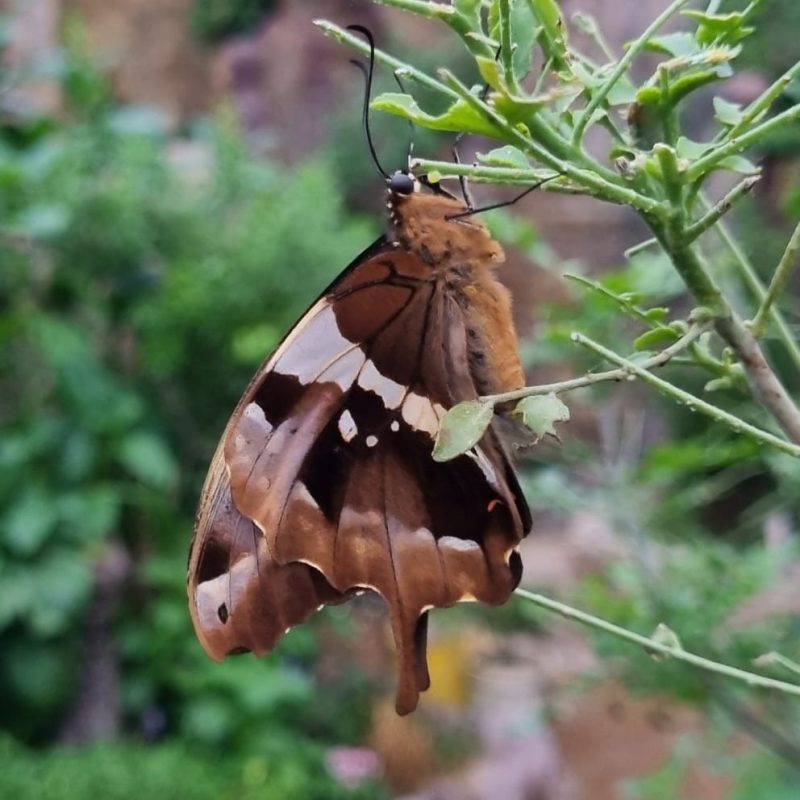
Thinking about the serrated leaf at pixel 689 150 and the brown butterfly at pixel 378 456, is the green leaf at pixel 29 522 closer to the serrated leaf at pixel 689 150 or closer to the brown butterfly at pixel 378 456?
the brown butterfly at pixel 378 456

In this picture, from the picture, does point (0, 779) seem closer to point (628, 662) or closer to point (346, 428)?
point (628, 662)

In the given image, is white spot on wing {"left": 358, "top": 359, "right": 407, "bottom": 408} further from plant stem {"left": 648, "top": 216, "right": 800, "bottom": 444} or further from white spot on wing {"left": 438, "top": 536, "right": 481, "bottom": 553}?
plant stem {"left": 648, "top": 216, "right": 800, "bottom": 444}

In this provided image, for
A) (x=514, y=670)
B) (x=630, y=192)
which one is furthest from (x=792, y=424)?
(x=514, y=670)

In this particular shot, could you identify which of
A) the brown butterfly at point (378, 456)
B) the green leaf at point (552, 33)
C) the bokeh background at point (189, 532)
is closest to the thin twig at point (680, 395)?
the green leaf at point (552, 33)

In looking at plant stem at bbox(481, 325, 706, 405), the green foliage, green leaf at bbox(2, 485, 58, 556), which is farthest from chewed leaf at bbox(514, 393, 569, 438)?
green leaf at bbox(2, 485, 58, 556)

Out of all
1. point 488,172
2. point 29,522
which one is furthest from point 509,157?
→ point 29,522

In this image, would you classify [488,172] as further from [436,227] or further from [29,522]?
[29,522]
